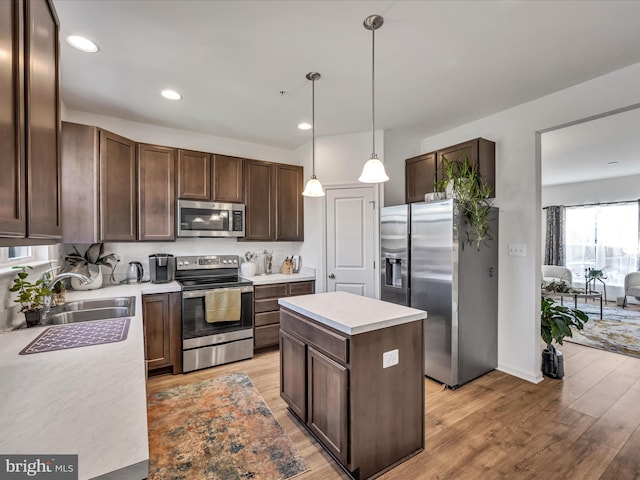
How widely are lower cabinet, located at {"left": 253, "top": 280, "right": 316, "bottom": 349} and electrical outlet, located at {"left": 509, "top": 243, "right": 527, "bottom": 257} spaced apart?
2443 millimetres

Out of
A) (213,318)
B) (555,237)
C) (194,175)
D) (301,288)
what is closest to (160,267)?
(213,318)

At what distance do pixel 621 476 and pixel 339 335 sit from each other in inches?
72.9

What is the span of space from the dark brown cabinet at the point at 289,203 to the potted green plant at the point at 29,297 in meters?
2.50

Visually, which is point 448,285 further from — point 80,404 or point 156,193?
point 156,193

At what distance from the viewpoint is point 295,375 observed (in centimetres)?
218

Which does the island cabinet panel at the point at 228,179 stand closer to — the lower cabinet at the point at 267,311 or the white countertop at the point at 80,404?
the lower cabinet at the point at 267,311

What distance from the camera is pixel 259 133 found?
377 centimetres

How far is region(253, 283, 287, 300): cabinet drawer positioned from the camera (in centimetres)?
352

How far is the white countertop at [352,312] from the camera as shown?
5.55ft

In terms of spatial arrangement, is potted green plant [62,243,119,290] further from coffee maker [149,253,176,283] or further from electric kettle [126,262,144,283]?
coffee maker [149,253,176,283]

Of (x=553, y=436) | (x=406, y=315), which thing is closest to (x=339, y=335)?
(x=406, y=315)

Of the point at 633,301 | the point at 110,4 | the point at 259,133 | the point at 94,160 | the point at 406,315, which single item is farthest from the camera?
the point at 633,301

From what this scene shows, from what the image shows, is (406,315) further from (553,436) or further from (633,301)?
(633,301)

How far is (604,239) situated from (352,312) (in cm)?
773
